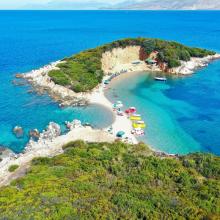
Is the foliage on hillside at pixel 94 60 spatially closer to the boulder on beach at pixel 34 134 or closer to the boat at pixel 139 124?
the boat at pixel 139 124

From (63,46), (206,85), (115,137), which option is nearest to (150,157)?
(115,137)

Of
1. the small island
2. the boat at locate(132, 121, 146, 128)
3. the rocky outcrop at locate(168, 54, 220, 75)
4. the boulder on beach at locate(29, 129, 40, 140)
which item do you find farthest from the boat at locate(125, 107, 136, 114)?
the rocky outcrop at locate(168, 54, 220, 75)

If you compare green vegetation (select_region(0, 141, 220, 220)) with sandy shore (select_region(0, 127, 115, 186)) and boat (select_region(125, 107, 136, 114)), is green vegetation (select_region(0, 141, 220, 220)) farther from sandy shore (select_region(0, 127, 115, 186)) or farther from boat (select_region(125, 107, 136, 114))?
boat (select_region(125, 107, 136, 114))

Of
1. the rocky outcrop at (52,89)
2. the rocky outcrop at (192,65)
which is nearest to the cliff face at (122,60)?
the rocky outcrop at (192,65)

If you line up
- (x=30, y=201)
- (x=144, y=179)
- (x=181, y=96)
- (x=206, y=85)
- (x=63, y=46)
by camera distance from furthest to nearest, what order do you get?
(x=63, y=46) → (x=206, y=85) → (x=181, y=96) → (x=144, y=179) → (x=30, y=201)

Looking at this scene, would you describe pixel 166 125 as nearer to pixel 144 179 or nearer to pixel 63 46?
pixel 144 179
